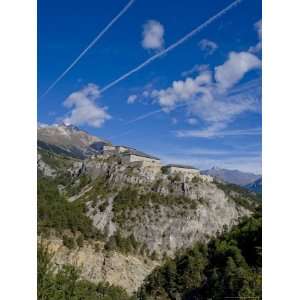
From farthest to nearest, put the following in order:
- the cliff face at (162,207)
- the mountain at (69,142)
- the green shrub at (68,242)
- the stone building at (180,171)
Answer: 1. the mountain at (69,142)
2. the stone building at (180,171)
3. the cliff face at (162,207)
4. the green shrub at (68,242)

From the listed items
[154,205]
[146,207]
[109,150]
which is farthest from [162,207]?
[109,150]

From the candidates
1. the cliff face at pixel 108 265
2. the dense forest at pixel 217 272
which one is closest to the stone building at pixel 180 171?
the cliff face at pixel 108 265

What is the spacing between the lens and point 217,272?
7926 mm

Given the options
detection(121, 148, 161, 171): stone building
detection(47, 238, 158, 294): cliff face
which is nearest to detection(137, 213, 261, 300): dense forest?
detection(47, 238, 158, 294): cliff face

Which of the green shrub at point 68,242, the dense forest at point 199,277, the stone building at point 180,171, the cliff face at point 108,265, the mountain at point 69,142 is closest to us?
the dense forest at point 199,277

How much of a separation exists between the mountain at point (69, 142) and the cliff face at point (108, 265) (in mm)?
19109

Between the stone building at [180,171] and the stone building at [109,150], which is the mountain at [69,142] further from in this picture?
the stone building at [180,171]

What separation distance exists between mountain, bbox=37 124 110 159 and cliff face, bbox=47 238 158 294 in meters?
19.1

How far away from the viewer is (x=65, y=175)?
79.2ft

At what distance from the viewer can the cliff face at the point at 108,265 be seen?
1186 centimetres

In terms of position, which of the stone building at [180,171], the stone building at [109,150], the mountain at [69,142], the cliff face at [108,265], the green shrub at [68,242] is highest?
the mountain at [69,142]

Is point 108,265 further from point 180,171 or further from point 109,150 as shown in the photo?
point 109,150

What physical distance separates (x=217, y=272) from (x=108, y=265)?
263 inches

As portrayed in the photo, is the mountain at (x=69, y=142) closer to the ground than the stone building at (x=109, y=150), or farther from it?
farther from it
